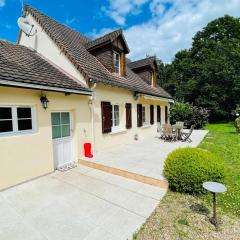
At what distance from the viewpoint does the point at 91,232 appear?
415cm

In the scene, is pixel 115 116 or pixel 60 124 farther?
pixel 115 116

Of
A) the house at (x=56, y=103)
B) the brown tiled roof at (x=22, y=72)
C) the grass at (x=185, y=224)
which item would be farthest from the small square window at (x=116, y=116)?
the grass at (x=185, y=224)

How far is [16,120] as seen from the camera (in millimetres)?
6605

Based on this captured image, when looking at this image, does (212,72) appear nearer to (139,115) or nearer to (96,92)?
(139,115)

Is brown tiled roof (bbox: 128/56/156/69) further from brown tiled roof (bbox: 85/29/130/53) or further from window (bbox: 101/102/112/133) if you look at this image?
window (bbox: 101/102/112/133)

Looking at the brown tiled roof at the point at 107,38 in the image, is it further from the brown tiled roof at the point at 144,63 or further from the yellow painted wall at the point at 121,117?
the brown tiled roof at the point at 144,63

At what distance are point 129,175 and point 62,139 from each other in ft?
12.6

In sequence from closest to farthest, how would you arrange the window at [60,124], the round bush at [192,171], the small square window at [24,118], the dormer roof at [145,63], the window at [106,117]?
the round bush at [192,171], the small square window at [24,118], the window at [60,124], the window at [106,117], the dormer roof at [145,63]

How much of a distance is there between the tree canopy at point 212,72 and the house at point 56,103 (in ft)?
70.3

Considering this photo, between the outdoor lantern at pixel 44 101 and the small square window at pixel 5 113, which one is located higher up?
the outdoor lantern at pixel 44 101

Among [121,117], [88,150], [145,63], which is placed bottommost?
[88,150]

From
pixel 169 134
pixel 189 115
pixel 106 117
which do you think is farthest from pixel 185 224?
pixel 189 115

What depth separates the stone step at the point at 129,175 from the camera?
647 cm

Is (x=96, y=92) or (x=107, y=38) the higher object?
(x=107, y=38)
